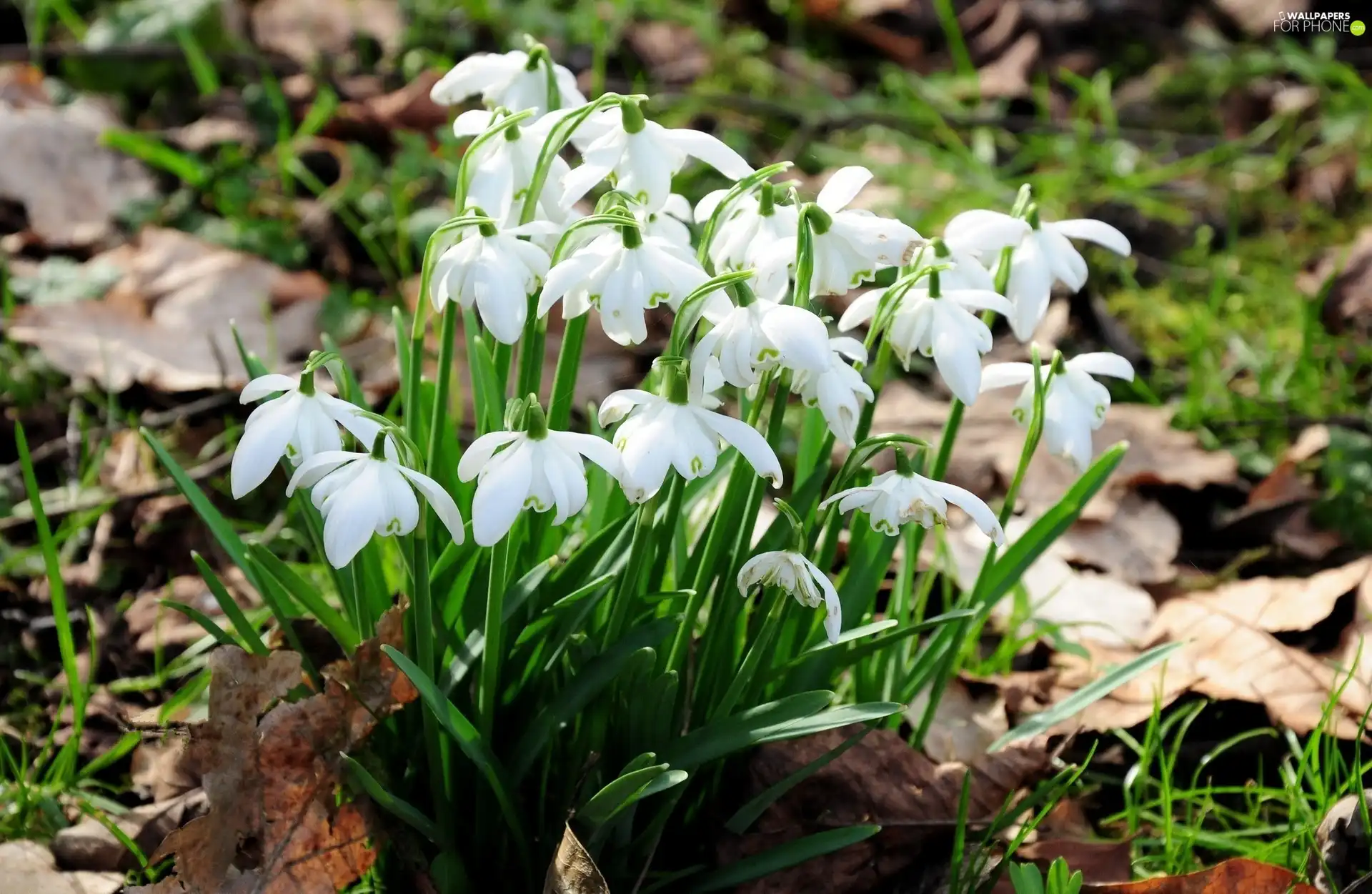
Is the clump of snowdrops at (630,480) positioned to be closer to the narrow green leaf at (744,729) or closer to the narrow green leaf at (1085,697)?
the narrow green leaf at (744,729)

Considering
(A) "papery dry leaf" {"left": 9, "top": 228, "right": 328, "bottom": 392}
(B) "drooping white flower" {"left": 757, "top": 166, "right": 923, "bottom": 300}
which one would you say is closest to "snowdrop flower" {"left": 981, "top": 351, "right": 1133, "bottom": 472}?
(B) "drooping white flower" {"left": 757, "top": 166, "right": 923, "bottom": 300}

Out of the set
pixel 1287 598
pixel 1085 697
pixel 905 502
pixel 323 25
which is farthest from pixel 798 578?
pixel 323 25

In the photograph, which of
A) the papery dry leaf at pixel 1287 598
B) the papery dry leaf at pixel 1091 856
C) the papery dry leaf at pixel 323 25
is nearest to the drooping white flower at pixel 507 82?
the papery dry leaf at pixel 1091 856

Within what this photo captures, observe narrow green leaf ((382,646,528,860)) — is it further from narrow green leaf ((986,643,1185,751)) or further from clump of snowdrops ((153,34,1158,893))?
narrow green leaf ((986,643,1185,751))

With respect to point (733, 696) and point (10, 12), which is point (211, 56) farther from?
point (733, 696)

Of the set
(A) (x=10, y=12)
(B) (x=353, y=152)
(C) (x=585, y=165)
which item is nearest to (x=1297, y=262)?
(B) (x=353, y=152)

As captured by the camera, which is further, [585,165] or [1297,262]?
[1297,262]

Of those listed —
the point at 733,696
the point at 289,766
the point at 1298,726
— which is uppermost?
the point at 733,696
